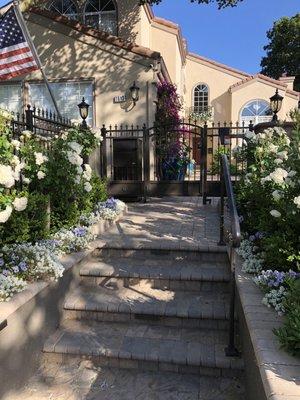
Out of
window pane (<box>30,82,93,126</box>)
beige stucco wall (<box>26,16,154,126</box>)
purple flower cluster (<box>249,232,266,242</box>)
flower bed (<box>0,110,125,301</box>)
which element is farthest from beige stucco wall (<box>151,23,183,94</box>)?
purple flower cluster (<box>249,232,266,242</box>)

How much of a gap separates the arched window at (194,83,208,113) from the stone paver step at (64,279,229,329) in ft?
58.4

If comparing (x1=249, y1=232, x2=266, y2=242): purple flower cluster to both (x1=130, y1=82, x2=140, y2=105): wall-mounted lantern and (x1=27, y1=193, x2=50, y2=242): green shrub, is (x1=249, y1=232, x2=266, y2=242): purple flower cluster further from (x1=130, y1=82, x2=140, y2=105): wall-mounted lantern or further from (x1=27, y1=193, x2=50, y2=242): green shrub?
(x1=130, y1=82, x2=140, y2=105): wall-mounted lantern

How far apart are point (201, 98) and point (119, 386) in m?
19.4

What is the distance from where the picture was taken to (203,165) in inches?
314

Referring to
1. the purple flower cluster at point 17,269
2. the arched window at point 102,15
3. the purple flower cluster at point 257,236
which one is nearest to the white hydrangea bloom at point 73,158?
the purple flower cluster at point 17,269

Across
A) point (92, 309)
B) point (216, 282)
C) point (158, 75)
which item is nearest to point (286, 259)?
point (216, 282)

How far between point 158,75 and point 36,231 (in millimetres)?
7686

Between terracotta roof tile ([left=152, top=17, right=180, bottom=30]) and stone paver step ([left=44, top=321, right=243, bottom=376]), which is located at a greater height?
terracotta roof tile ([left=152, top=17, right=180, bottom=30])

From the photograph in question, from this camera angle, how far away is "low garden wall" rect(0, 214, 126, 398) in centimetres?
277

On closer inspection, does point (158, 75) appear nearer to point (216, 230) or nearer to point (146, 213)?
point (146, 213)

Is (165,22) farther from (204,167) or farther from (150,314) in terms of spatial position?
(150,314)

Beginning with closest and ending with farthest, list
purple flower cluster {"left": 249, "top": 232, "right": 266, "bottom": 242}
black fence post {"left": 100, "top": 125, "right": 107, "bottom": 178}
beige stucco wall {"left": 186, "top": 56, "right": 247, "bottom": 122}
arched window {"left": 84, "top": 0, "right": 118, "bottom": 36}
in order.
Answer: purple flower cluster {"left": 249, "top": 232, "right": 266, "bottom": 242}, black fence post {"left": 100, "top": 125, "right": 107, "bottom": 178}, arched window {"left": 84, "top": 0, "right": 118, "bottom": 36}, beige stucco wall {"left": 186, "top": 56, "right": 247, "bottom": 122}

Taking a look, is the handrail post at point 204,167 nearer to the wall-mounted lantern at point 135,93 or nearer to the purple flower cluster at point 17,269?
the wall-mounted lantern at point 135,93

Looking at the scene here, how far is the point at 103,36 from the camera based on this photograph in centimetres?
1060
